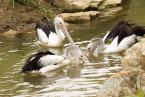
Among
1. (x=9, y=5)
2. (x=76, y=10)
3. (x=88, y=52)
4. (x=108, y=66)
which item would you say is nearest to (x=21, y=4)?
(x=9, y=5)

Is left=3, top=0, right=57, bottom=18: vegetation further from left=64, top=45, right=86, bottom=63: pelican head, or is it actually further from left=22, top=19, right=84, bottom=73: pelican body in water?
left=22, top=19, right=84, bottom=73: pelican body in water

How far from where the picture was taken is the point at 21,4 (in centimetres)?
1466

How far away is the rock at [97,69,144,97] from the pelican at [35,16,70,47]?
16.7ft

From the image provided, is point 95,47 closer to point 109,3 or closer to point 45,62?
point 45,62

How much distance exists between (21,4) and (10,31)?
74.0 inches

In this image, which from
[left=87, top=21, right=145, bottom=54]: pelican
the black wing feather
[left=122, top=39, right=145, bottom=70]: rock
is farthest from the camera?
[left=87, top=21, right=145, bottom=54]: pelican

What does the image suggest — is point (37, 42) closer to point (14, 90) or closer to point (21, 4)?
point (21, 4)

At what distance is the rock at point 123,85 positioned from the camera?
6445mm

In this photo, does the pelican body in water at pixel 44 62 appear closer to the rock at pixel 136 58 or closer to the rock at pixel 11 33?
the rock at pixel 136 58

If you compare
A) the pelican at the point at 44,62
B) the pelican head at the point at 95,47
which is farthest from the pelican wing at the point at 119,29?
the pelican at the point at 44,62

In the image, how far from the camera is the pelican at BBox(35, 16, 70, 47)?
38.7 feet

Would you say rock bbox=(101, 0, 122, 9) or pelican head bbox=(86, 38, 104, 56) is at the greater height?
rock bbox=(101, 0, 122, 9)

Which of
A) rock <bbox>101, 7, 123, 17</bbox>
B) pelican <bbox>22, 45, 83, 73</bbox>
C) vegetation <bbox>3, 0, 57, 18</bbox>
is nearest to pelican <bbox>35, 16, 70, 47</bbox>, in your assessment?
pelican <bbox>22, 45, 83, 73</bbox>

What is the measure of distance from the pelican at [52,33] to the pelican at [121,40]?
45.1 inches
